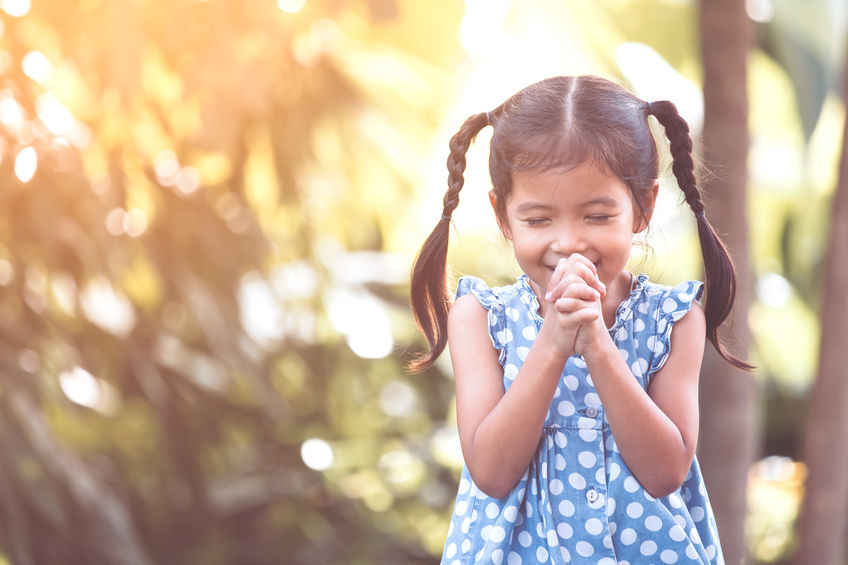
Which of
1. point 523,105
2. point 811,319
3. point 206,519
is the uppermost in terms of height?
point 811,319

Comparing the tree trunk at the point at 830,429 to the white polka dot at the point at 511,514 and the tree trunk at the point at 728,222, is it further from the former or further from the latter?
the white polka dot at the point at 511,514

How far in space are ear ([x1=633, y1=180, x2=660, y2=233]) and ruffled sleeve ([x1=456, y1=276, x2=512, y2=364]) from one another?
220 mm

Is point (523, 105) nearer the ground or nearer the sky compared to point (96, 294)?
nearer the ground

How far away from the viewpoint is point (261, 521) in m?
4.43

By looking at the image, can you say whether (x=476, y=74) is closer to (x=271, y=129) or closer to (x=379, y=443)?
(x=271, y=129)

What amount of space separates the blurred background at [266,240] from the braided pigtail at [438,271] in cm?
48

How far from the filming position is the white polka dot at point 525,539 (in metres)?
1.32

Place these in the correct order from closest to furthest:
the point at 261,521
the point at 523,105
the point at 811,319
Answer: the point at 523,105 → the point at 261,521 → the point at 811,319

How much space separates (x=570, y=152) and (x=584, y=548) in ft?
1.67

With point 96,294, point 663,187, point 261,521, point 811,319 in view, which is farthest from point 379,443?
point 663,187

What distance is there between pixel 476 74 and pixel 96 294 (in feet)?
5.30

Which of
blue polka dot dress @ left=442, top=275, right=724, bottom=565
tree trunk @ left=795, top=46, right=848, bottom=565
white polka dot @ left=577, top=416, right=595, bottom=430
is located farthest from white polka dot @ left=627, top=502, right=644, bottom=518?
tree trunk @ left=795, top=46, right=848, bottom=565

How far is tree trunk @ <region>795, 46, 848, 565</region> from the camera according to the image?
3238 mm

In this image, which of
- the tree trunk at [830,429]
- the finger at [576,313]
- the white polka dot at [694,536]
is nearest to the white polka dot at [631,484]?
the white polka dot at [694,536]
